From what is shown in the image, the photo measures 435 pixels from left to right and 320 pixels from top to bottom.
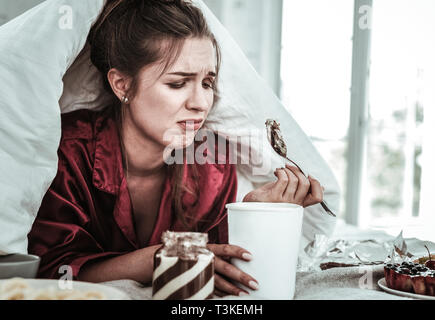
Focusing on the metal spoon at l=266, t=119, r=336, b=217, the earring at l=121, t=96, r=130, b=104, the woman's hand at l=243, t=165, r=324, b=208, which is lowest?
the woman's hand at l=243, t=165, r=324, b=208

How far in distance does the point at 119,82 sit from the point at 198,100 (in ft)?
0.42

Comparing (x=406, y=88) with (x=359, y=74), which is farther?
(x=406, y=88)

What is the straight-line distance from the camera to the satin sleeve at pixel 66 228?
21.1 inches

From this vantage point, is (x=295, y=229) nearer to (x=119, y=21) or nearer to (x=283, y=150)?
(x=283, y=150)

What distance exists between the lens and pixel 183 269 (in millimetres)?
357

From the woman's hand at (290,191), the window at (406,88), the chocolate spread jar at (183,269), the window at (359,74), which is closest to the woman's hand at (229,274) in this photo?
the chocolate spread jar at (183,269)

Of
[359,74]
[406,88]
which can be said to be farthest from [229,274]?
[406,88]

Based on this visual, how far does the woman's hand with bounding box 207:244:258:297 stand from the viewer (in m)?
0.42

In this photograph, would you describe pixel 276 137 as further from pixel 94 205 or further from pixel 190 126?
pixel 94 205

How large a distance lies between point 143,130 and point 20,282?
1.13 ft

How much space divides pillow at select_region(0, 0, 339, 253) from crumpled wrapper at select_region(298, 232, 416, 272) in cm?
5

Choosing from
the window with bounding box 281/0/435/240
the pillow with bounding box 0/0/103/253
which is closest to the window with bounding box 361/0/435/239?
the window with bounding box 281/0/435/240

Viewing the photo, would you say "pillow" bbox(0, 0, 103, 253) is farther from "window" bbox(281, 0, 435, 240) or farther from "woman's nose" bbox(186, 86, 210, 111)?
"window" bbox(281, 0, 435, 240)

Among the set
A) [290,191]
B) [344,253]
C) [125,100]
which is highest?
[125,100]
